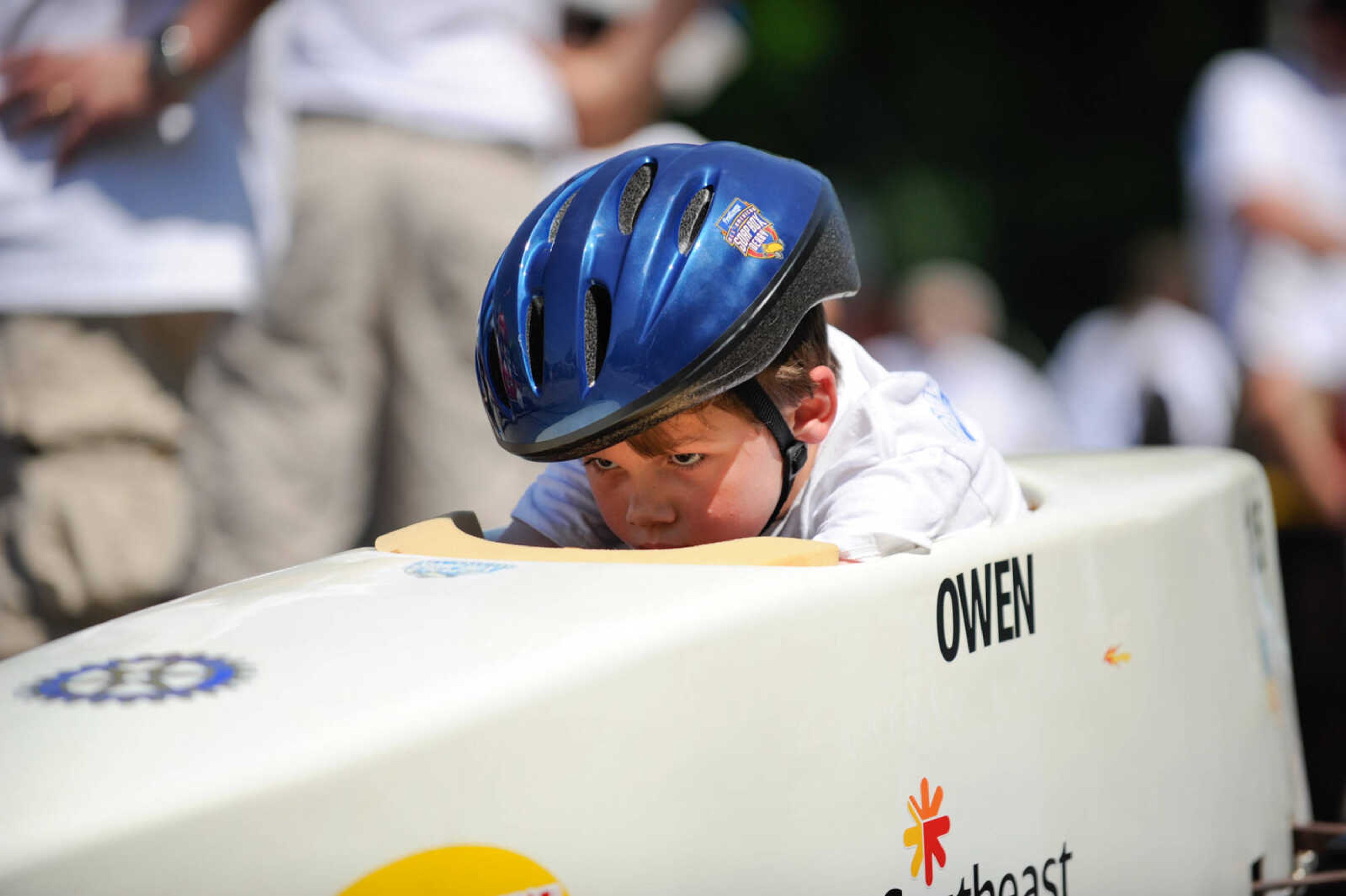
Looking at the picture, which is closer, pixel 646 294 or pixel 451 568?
pixel 451 568

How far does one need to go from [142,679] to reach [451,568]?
0.46 m

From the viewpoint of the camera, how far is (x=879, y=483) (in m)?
2.12

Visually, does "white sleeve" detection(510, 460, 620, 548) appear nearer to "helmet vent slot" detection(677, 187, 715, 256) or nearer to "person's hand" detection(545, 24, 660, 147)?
"helmet vent slot" detection(677, 187, 715, 256)

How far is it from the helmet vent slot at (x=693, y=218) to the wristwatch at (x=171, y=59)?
7.18 ft

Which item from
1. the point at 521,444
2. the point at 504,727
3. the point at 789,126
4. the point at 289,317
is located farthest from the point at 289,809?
the point at 789,126

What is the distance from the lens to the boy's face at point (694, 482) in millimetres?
2107

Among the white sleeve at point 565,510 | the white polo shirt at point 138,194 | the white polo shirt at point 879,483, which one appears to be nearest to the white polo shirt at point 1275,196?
the white polo shirt at point 879,483

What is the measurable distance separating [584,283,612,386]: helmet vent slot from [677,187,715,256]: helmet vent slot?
12cm

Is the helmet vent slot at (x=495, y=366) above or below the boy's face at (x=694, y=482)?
above

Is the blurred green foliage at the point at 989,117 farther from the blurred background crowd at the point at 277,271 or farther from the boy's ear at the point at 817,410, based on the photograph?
the boy's ear at the point at 817,410

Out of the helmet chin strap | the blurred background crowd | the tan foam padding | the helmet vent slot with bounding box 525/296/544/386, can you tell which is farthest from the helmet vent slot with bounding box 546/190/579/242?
the blurred background crowd

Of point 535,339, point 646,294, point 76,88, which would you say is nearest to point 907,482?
point 646,294

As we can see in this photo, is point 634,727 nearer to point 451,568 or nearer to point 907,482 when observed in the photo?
point 451,568

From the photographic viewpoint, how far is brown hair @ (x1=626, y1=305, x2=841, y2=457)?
209 centimetres
